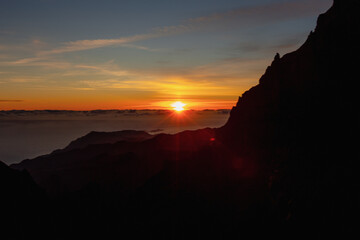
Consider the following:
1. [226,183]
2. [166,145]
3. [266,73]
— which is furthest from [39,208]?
[166,145]

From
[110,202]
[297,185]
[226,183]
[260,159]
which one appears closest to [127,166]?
[110,202]

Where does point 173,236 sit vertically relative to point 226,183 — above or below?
below

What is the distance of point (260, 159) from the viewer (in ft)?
165

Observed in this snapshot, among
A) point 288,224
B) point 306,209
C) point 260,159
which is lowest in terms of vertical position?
point 288,224

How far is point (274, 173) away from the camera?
43.7 meters

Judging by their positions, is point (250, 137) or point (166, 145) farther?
point (166, 145)

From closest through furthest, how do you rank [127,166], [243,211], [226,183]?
1. [243,211]
2. [226,183]
3. [127,166]

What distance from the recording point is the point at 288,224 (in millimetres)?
35719

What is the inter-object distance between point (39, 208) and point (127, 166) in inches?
1820

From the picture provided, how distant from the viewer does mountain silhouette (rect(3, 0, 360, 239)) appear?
3434 cm

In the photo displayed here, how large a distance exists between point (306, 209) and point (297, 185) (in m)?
3.83

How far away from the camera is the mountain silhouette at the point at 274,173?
1352 inches

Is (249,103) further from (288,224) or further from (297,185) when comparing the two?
(288,224)

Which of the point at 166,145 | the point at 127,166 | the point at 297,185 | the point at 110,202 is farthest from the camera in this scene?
the point at 166,145
